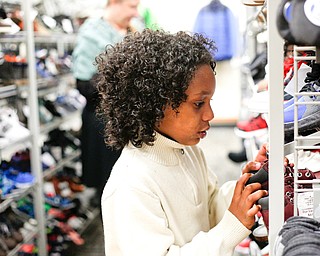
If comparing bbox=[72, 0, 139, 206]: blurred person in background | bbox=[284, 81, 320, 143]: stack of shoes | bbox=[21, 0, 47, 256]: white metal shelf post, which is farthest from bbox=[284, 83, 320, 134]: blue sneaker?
bbox=[21, 0, 47, 256]: white metal shelf post

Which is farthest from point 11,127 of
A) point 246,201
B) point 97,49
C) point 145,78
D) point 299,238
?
point 299,238

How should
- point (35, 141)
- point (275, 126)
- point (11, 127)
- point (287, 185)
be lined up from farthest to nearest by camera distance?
point (35, 141) → point (11, 127) → point (287, 185) → point (275, 126)

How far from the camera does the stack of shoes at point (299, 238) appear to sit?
2.47 feet

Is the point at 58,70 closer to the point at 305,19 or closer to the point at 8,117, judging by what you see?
the point at 8,117

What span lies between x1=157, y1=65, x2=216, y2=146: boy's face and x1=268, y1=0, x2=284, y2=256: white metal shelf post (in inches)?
12.0

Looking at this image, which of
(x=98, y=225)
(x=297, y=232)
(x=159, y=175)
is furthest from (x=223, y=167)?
(x=297, y=232)

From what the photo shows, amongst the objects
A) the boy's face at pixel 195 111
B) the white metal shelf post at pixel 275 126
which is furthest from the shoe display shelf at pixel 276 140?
the boy's face at pixel 195 111

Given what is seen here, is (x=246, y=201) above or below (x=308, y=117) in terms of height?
below

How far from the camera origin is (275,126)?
2.99ft

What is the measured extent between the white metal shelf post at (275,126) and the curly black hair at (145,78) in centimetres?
32

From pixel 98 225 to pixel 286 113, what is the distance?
2.55m

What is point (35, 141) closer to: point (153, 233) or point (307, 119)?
point (153, 233)

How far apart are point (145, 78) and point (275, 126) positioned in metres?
0.39

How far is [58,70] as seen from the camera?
360cm
